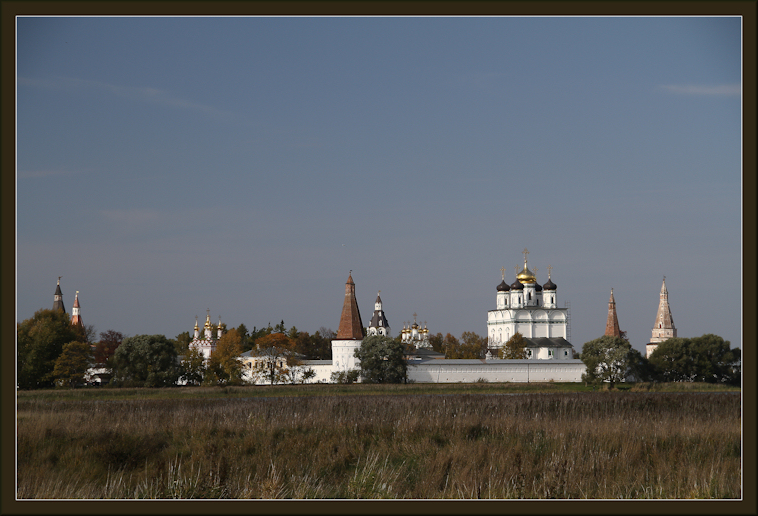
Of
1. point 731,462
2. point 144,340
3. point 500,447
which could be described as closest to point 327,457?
point 500,447

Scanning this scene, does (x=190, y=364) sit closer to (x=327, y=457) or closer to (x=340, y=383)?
(x=340, y=383)

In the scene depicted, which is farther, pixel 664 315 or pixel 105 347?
pixel 664 315

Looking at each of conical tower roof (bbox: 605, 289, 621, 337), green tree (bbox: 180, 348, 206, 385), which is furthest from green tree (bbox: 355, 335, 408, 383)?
conical tower roof (bbox: 605, 289, 621, 337)

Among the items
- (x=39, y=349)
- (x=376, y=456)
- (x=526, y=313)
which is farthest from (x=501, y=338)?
(x=376, y=456)

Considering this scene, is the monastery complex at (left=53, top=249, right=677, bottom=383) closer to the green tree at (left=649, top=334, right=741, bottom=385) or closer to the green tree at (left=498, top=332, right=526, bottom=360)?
the green tree at (left=498, top=332, right=526, bottom=360)

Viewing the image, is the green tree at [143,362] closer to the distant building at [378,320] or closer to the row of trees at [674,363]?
the row of trees at [674,363]

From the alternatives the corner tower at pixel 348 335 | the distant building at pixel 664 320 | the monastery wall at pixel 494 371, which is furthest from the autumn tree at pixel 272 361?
the distant building at pixel 664 320

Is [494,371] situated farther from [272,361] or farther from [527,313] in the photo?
[527,313]

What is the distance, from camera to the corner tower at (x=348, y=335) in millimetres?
60188

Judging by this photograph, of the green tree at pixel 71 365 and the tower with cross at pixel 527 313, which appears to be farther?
the tower with cross at pixel 527 313

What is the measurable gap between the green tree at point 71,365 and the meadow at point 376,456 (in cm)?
2566

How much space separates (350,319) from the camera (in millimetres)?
62062

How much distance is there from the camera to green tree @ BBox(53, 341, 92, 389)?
148 ft

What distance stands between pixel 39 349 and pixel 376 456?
35625 mm
